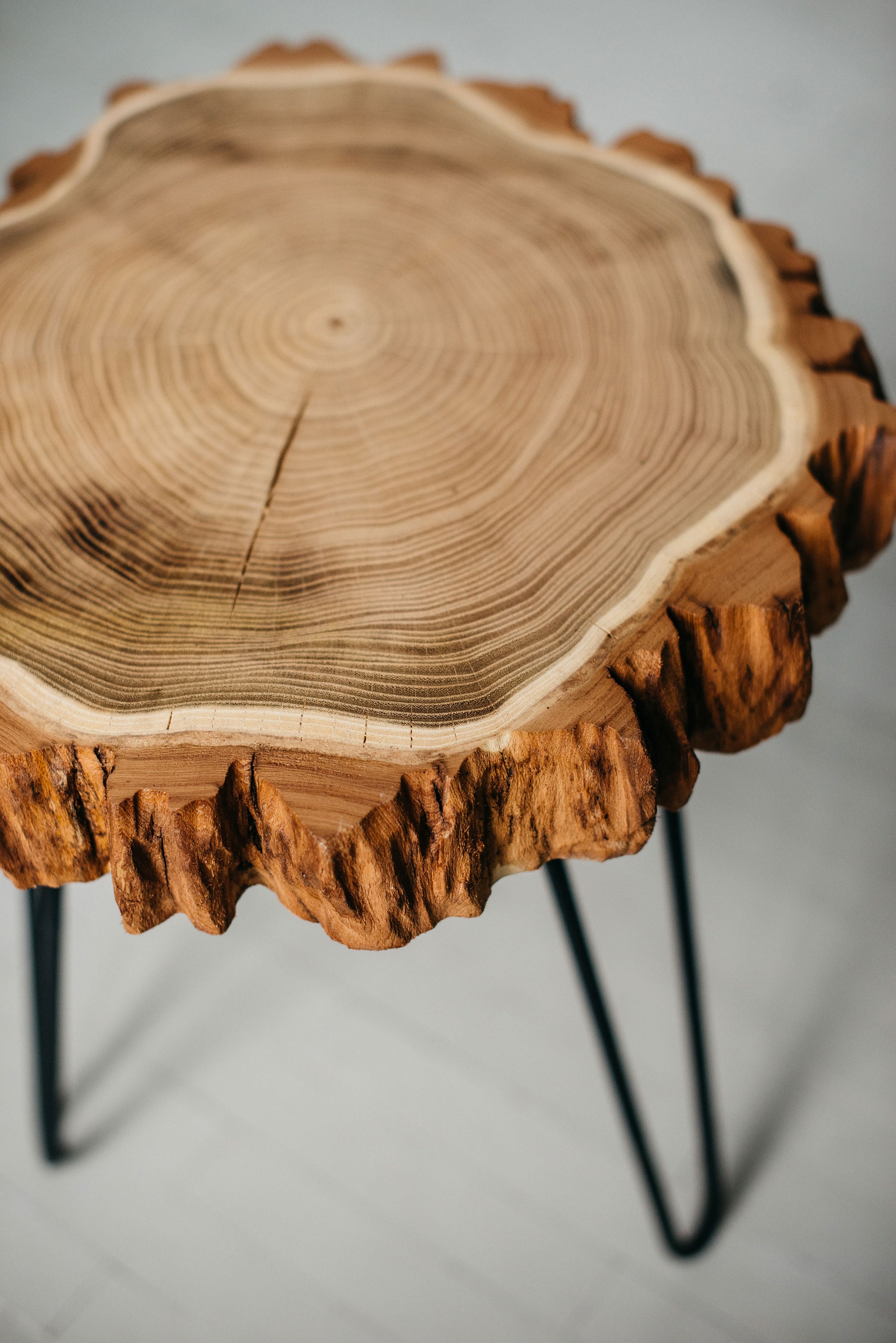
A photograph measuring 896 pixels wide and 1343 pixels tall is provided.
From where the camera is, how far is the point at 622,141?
3.64 ft

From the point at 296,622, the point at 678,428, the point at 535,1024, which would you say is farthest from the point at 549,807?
the point at 535,1024

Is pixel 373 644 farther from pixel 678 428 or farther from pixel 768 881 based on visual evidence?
pixel 768 881

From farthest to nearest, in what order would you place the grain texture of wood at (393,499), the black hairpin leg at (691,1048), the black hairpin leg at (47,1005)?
the black hairpin leg at (47,1005)
the black hairpin leg at (691,1048)
the grain texture of wood at (393,499)

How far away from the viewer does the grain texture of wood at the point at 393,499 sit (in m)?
0.67

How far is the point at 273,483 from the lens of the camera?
0.82 metres

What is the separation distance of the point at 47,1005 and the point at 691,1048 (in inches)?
24.0

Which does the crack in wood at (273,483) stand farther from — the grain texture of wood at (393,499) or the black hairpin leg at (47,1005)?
the black hairpin leg at (47,1005)

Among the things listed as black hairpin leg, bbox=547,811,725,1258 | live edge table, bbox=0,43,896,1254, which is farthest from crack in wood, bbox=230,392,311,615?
black hairpin leg, bbox=547,811,725,1258

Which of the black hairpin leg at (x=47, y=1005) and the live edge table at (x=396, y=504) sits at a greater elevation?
the live edge table at (x=396, y=504)

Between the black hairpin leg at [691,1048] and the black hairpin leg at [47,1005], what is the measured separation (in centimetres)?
42

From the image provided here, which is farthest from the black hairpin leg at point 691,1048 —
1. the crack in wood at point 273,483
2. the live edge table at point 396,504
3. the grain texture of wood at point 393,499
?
the crack in wood at point 273,483

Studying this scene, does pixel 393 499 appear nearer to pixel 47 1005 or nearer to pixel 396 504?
pixel 396 504

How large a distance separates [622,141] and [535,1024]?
910 millimetres

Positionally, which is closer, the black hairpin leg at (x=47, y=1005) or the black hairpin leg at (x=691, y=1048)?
the black hairpin leg at (x=691, y=1048)
